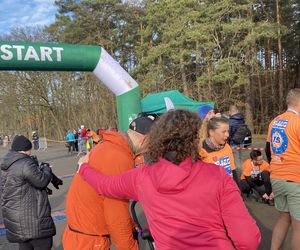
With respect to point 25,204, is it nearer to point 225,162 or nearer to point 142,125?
point 142,125

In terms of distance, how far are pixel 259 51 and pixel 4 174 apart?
29.1 metres

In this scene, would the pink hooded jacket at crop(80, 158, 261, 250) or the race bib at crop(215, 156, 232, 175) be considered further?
the race bib at crop(215, 156, 232, 175)

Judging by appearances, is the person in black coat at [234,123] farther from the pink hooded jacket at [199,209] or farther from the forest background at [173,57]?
the forest background at [173,57]

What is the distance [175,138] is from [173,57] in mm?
23161

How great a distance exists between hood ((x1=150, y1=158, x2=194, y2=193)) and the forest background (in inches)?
804

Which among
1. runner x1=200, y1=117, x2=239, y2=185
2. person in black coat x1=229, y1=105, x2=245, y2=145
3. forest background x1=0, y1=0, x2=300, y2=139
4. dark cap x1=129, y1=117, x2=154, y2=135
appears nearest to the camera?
dark cap x1=129, y1=117, x2=154, y2=135

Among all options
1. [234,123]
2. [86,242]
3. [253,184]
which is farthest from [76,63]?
[86,242]

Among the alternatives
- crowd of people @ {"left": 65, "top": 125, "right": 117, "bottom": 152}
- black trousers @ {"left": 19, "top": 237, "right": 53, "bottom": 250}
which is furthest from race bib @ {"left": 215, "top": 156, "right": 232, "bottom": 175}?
crowd of people @ {"left": 65, "top": 125, "right": 117, "bottom": 152}

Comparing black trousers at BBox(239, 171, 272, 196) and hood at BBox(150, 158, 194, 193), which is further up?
hood at BBox(150, 158, 194, 193)

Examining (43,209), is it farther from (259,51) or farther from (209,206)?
(259,51)

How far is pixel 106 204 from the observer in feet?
7.26

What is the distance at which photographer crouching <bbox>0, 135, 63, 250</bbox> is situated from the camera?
3.33 m

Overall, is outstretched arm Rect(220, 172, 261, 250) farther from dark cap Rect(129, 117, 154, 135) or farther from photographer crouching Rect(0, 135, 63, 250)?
photographer crouching Rect(0, 135, 63, 250)

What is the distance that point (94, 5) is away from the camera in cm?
3369
